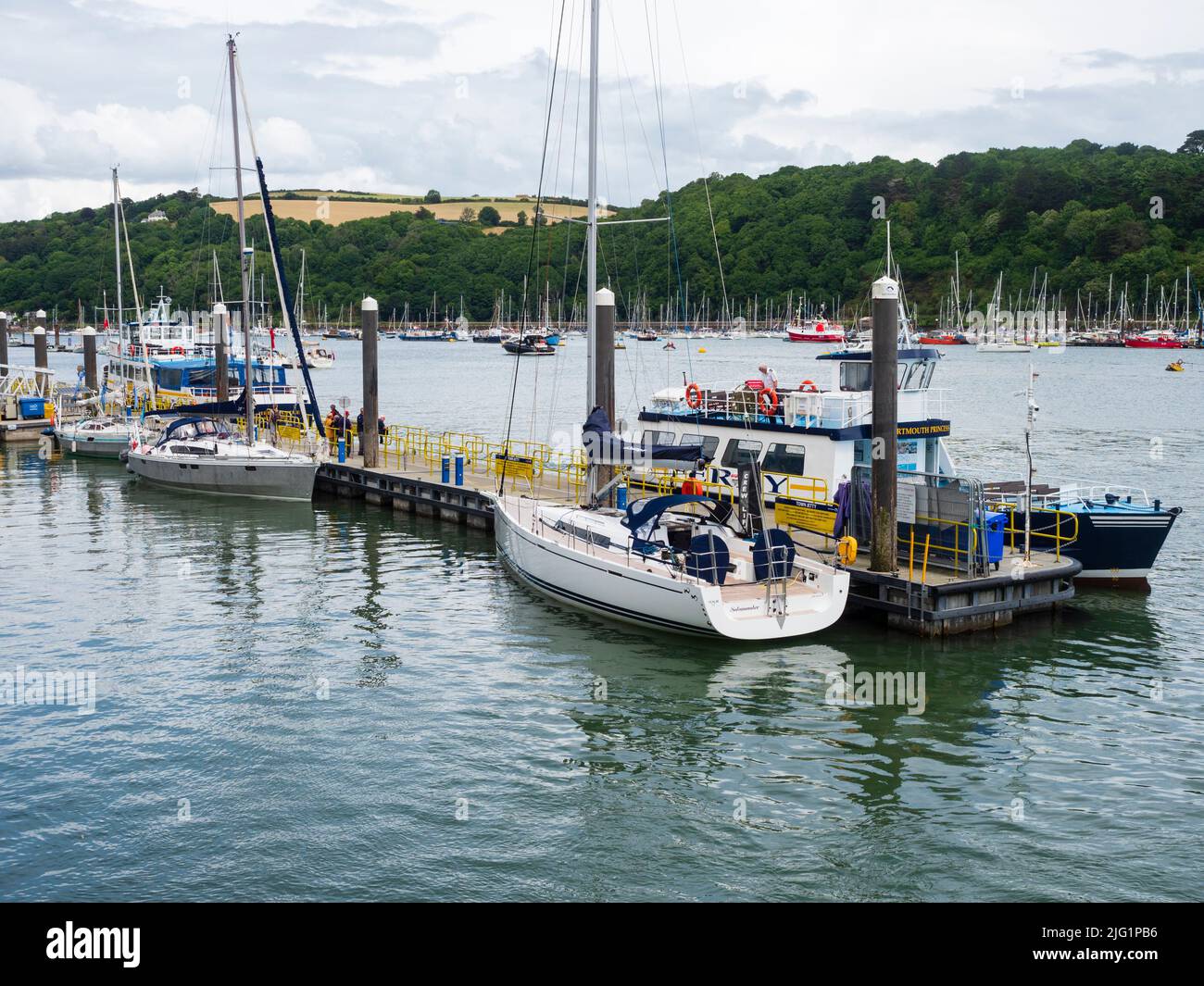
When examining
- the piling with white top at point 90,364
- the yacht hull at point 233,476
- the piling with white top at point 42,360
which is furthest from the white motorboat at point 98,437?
the piling with white top at point 42,360

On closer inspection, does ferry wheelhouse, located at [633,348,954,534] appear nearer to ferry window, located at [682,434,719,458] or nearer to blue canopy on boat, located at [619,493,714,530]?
ferry window, located at [682,434,719,458]

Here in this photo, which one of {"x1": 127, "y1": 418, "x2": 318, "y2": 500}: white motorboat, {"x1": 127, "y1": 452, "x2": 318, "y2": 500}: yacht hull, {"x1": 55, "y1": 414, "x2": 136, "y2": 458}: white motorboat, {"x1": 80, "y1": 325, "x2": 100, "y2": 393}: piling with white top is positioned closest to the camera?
{"x1": 127, "y1": 452, "x2": 318, "y2": 500}: yacht hull

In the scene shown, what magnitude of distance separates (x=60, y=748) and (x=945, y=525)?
1616 centimetres

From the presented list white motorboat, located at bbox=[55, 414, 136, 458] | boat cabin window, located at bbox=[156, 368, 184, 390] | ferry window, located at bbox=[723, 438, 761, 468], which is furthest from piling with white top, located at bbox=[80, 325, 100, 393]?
ferry window, located at bbox=[723, 438, 761, 468]

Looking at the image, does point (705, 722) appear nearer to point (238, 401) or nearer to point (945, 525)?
point (945, 525)

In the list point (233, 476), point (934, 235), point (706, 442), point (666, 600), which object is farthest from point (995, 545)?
point (934, 235)

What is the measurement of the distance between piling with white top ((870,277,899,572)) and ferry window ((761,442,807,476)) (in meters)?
5.59

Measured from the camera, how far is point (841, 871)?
45.0ft

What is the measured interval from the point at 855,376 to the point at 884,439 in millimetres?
7201

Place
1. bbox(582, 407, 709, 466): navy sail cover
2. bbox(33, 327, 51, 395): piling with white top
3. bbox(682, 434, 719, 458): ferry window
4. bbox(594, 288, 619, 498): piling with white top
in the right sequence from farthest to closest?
bbox(33, 327, 51, 395): piling with white top → bbox(682, 434, 719, 458): ferry window → bbox(594, 288, 619, 498): piling with white top → bbox(582, 407, 709, 466): navy sail cover

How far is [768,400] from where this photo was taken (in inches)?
1184

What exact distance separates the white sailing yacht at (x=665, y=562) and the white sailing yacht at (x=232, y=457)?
14107 millimetres

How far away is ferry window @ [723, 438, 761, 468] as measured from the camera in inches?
1170
